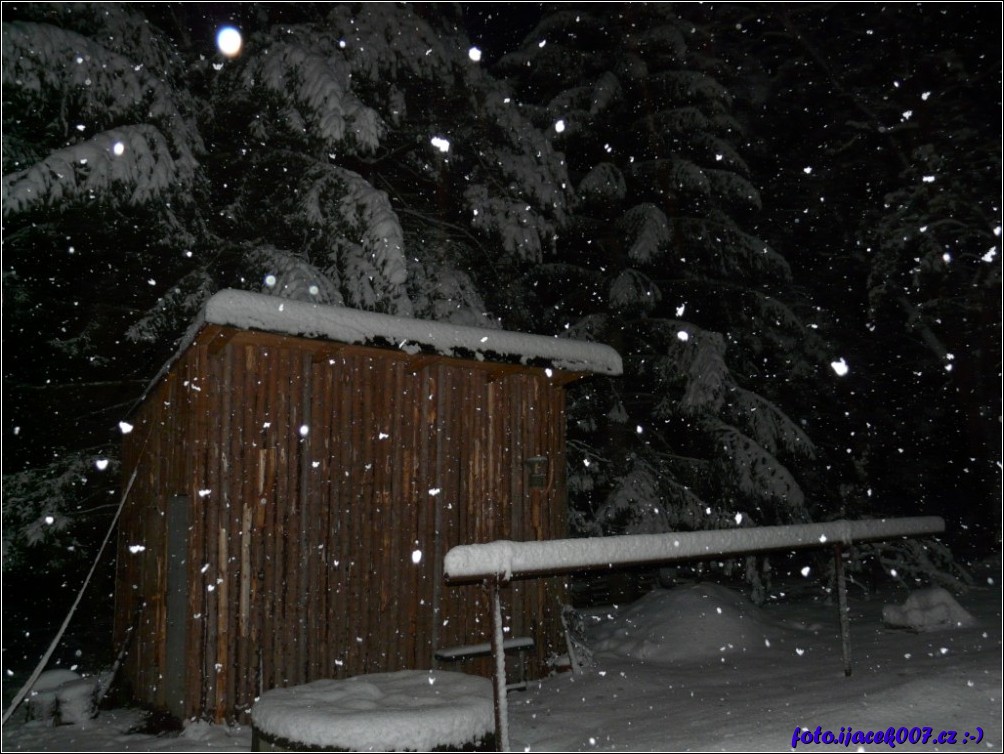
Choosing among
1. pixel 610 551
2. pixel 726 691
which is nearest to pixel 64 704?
pixel 610 551

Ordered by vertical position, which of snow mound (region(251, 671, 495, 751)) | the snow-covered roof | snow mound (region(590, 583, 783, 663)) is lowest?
snow mound (region(590, 583, 783, 663))

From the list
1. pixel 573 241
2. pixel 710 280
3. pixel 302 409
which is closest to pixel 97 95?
pixel 302 409

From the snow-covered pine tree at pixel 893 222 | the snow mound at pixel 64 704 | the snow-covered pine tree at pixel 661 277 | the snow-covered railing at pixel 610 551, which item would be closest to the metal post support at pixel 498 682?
the snow-covered railing at pixel 610 551

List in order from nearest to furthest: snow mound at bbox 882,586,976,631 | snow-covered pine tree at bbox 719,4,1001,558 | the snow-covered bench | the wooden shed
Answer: the wooden shed → the snow-covered bench → snow mound at bbox 882,586,976,631 → snow-covered pine tree at bbox 719,4,1001,558

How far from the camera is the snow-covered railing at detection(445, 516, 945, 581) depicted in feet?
16.3

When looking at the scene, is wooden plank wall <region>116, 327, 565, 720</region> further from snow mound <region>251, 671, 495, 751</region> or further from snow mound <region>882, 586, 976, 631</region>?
snow mound <region>882, 586, 976, 631</region>

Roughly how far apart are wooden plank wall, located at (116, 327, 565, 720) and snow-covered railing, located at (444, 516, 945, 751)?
5.86 feet

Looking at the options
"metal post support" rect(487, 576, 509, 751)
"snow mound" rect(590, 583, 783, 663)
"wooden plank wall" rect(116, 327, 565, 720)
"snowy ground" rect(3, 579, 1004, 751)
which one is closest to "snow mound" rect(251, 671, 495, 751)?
"metal post support" rect(487, 576, 509, 751)

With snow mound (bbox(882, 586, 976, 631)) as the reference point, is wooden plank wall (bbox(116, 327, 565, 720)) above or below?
above

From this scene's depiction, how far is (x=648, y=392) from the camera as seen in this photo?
14469 millimetres

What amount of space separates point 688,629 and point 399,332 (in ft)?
19.0

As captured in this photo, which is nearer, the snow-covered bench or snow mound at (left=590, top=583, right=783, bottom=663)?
the snow-covered bench

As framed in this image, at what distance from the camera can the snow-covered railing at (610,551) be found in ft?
16.3

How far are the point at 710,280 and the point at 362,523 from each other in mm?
9698
